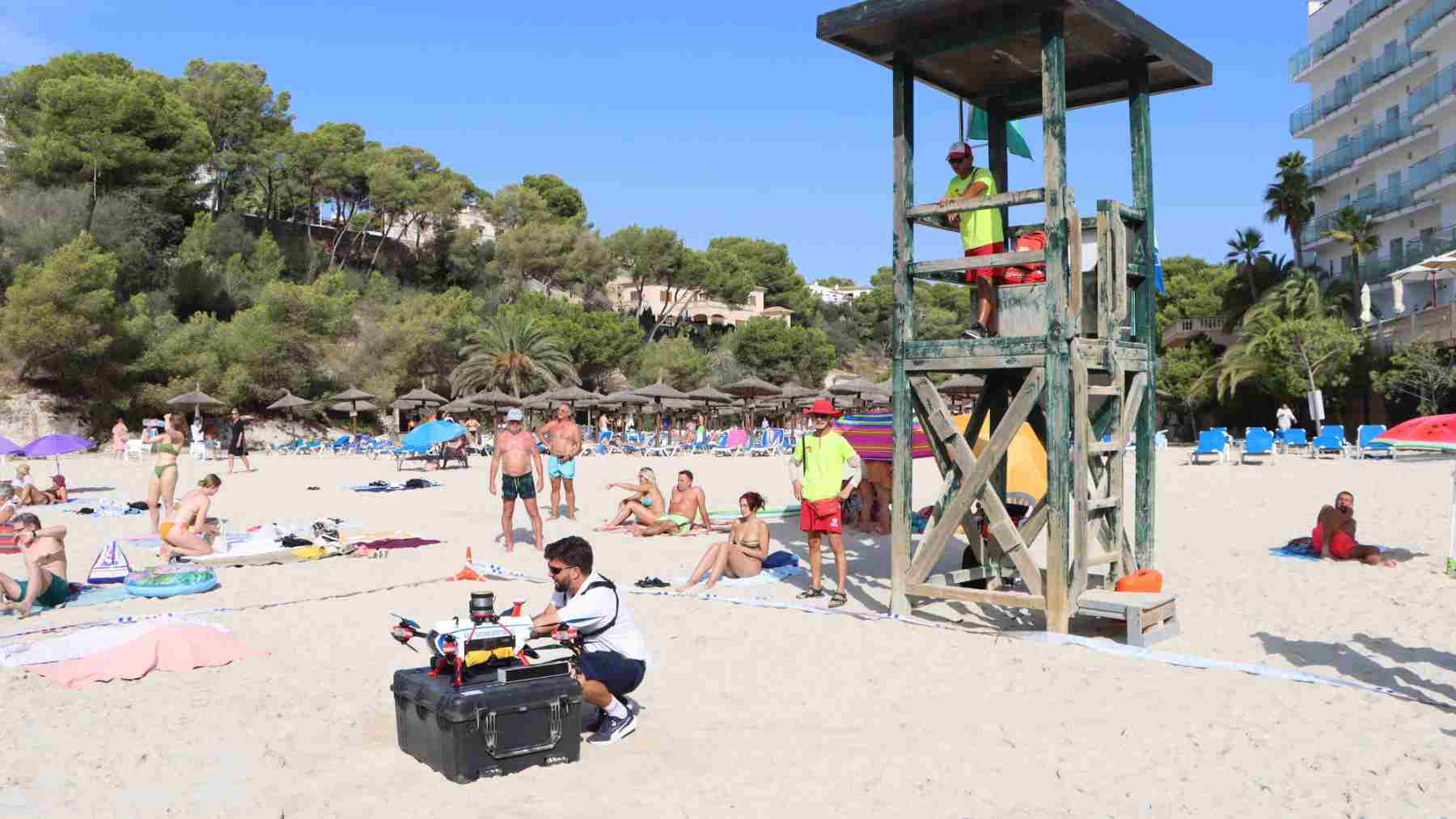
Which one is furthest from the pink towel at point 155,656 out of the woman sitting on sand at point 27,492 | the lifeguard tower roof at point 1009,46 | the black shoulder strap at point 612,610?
the woman sitting on sand at point 27,492

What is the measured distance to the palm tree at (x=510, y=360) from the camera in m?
46.7

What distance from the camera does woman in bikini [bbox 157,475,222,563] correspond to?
9820 millimetres

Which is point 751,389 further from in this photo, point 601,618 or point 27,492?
point 601,618

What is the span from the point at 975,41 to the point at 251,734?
5.52m

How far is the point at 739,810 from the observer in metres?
3.88

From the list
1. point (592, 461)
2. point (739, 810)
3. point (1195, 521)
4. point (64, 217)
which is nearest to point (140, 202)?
point (64, 217)

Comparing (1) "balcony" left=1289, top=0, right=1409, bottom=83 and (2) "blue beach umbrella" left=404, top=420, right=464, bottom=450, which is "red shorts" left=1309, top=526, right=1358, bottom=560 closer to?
(2) "blue beach umbrella" left=404, top=420, right=464, bottom=450

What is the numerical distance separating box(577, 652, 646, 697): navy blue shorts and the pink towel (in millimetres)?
2526

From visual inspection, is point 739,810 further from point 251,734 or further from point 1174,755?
point 251,734

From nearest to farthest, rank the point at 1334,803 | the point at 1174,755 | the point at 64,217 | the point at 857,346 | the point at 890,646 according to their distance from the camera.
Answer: the point at 1334,803, the point at 1174,755, the point at 890,646, the point at 64,217, the point at 857,346

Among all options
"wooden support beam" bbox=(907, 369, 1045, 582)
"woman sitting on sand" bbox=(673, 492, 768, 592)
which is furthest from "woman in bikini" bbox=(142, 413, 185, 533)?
"wooden support beam" bbox=(907, 369, 1045, 582)

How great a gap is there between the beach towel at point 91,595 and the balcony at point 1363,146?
3972 centimetres

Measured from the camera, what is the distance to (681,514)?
1184 cm

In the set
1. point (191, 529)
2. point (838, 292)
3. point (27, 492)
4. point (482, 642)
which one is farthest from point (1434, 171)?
point (838, 292)
